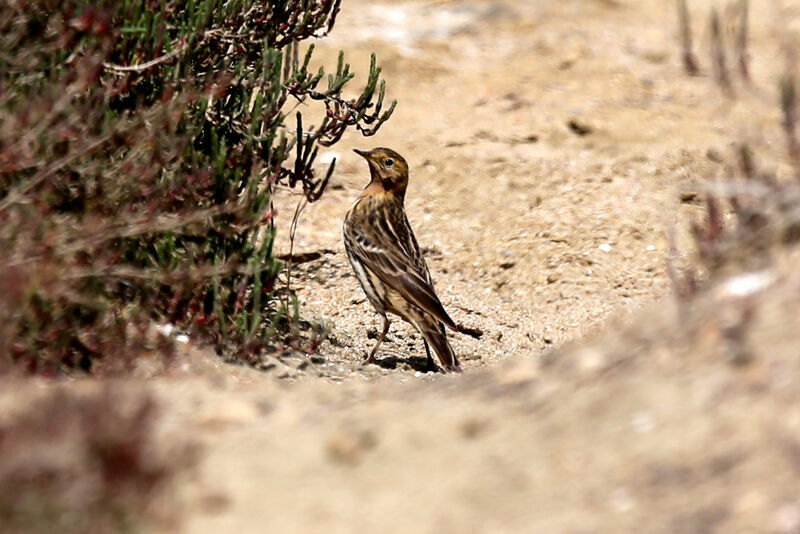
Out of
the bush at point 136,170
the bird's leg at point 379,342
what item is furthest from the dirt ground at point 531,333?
the bush at point 136,170

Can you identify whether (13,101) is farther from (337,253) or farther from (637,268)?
(637,268)

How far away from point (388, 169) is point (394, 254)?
0.87m

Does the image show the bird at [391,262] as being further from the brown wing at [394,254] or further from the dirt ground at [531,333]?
the dirt ground at [531,333]

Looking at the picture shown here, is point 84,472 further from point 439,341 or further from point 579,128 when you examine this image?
point 579,128

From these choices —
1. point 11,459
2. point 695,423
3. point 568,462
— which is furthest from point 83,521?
point 695,423

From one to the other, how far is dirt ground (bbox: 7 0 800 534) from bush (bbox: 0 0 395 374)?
1.48 ft

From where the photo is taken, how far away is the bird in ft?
30.0

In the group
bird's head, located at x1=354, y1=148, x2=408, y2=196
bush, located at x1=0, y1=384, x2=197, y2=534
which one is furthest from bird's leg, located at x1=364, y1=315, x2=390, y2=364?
bush, located at x1=0, y1=384, x2=197, y2=534

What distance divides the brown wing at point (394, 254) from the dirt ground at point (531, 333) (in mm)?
502

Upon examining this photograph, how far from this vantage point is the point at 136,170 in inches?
263

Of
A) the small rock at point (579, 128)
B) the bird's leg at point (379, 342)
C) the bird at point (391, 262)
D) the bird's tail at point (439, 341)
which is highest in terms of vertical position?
the bird at point (391, 262)

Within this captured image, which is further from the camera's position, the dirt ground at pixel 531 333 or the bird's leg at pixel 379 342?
the bird's leg at pixel 379 342

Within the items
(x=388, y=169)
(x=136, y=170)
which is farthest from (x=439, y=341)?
(x=136, y=170)

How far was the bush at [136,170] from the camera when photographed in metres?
6.08
